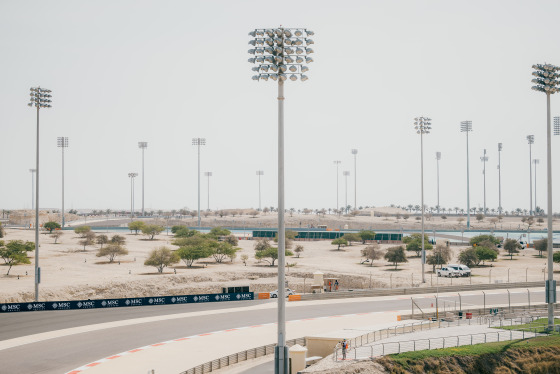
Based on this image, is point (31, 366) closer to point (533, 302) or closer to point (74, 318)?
point (74, 318)

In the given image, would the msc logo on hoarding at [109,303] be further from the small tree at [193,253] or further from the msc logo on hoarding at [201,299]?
the small tree at [193,253]

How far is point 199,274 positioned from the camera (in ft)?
226

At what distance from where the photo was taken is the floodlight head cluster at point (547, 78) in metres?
38.2

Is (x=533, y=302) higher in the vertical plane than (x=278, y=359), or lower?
lower

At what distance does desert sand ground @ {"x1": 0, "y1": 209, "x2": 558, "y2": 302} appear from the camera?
2351 inches

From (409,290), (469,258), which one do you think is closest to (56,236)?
(409,290)

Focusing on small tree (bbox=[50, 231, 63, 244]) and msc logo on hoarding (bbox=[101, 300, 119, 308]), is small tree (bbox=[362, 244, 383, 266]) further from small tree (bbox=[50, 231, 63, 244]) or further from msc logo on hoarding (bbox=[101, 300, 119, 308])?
small tree (bbox=[50, 231, 63, 244])

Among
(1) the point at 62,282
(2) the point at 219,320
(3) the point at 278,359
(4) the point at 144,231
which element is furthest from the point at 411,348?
(4) the point at 144,231

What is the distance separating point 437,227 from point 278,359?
168 m

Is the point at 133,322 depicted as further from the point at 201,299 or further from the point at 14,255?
the point at 14,255

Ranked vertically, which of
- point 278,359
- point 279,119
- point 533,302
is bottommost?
point 533,302

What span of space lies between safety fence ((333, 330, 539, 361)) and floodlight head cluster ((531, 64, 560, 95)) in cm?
1630

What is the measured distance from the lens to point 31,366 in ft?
98.7

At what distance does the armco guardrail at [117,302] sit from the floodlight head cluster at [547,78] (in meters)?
31.4
